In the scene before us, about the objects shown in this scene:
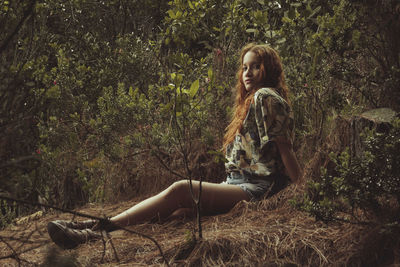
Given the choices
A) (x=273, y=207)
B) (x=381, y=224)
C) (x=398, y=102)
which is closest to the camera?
(x=381, y=224)

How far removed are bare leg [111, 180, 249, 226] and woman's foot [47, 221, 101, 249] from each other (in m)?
0.27

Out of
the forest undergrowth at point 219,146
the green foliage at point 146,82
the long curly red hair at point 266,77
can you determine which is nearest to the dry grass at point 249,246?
the forest undergrowth at point 219,146

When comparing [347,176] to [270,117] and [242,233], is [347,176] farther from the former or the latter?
[270,117]

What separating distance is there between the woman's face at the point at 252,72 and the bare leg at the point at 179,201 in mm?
827

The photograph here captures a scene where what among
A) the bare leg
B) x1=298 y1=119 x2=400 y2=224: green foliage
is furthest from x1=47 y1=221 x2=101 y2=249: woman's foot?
x1=298 y1=119 x2=400 y2=224: green foliage

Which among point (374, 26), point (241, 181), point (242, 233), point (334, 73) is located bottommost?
point (242, 233)

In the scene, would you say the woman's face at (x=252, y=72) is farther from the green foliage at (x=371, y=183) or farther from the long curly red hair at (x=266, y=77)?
the green foliage at (x=371, y=183)

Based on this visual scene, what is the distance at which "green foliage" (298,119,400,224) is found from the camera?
7.79 feet

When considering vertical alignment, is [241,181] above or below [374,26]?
below

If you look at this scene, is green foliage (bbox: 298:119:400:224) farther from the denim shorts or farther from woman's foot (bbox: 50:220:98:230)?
woman's foot (bbox: 50:220:98:230)

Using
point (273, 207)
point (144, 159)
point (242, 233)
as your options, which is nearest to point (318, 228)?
point (242, 233)

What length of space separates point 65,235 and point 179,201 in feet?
2.64

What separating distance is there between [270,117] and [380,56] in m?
0.96

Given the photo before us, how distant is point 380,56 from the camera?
9.07ft
